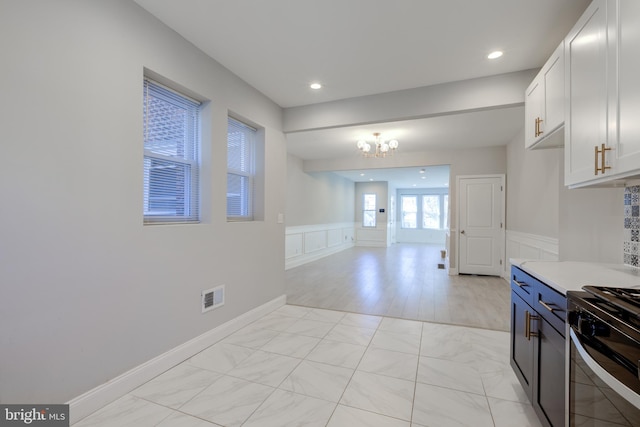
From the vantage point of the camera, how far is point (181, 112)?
8.10 ft

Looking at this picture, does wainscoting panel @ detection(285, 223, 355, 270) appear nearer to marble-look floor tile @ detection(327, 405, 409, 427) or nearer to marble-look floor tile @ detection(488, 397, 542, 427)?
marble-look floor tile @ detection(327, 405, 409, 427)

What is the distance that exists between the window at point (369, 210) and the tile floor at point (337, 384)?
810 centimetres

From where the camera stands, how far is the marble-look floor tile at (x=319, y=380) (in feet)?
6.24

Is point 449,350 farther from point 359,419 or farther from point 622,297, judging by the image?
point 622,297

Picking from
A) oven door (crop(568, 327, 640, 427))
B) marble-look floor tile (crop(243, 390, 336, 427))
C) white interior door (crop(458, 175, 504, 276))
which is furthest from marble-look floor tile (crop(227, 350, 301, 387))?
white interior door (crop(458, 175, 504, 276))

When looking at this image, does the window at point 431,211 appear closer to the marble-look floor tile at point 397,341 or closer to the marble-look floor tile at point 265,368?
the marble-look floor tile at point 397,341

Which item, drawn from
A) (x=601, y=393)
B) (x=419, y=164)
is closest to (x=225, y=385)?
(x=601, y=393)

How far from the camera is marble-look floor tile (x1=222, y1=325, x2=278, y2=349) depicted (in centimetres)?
261

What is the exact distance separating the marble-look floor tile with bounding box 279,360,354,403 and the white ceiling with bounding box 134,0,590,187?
264 centimetres

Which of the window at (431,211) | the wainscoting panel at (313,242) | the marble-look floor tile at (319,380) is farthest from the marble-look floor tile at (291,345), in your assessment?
the window at (431,211)

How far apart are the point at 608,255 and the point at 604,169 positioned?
93 centimetres

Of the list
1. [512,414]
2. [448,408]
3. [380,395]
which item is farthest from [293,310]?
[512,414]

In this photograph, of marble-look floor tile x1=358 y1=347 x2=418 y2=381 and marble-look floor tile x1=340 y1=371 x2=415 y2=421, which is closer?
marble-look floor tile x1=340 y1=371 x2=415 y2=421

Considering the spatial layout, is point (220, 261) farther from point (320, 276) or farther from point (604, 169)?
point (320, 276)
